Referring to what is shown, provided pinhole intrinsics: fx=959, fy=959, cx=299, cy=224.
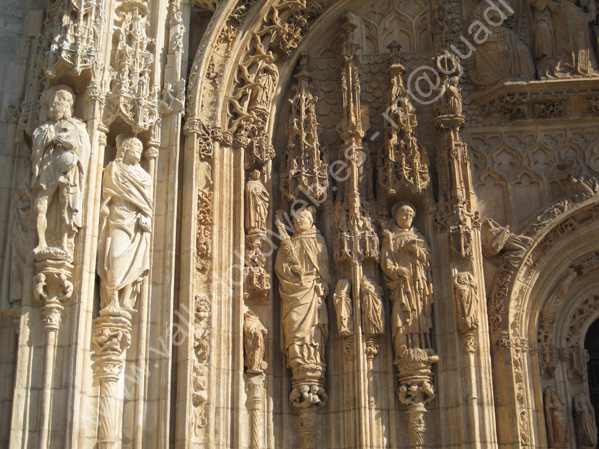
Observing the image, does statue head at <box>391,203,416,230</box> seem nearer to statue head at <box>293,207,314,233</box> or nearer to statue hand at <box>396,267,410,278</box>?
statue hand at <box>396,267,410,278</box>

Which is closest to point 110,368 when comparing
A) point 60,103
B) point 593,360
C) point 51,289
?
point 51,289

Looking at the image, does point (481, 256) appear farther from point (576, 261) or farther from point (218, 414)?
point (218, 414)

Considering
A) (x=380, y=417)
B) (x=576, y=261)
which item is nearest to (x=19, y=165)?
(x=380, y=417)

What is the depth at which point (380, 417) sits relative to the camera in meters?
10.9

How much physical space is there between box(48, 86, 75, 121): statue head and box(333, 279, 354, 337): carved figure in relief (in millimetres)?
3634

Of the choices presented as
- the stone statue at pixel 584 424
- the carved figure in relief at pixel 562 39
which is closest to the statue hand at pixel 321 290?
the stone statue at pixel 584 424

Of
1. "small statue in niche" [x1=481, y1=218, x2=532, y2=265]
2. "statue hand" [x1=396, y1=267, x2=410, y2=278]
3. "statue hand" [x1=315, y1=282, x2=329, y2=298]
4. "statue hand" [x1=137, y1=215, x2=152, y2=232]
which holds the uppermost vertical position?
"small statue in niche" [x1=481, y1=218, x2=532, y2=265]

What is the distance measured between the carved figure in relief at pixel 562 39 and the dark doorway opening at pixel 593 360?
10.7 feet

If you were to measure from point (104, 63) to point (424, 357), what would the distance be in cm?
486

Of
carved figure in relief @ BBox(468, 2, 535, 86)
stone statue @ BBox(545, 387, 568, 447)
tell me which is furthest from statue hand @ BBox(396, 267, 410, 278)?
carved figure in relief @ BBox(468, 2, 535, 86)

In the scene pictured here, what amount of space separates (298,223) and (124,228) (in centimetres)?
242

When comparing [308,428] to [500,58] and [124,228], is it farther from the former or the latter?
[500,58]

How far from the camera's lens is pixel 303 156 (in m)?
11.8

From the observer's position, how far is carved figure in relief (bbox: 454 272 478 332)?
36.1ft
